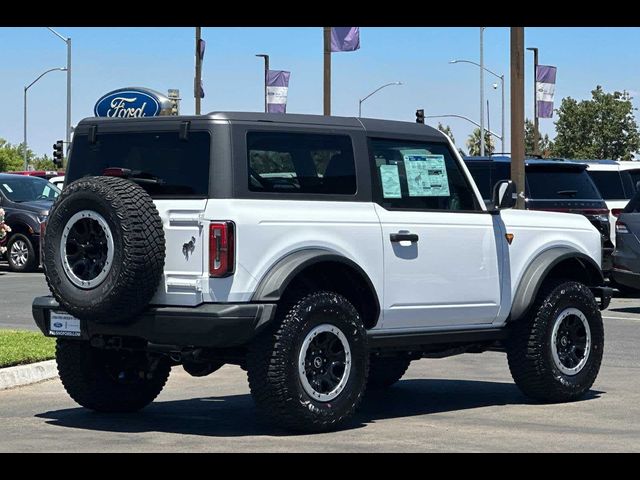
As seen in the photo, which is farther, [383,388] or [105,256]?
[383,388]

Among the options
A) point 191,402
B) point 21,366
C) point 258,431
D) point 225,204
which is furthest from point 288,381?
point 21,366

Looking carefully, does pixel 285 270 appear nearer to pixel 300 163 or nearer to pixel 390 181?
pixel 300 163

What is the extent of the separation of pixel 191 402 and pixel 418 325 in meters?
1.94

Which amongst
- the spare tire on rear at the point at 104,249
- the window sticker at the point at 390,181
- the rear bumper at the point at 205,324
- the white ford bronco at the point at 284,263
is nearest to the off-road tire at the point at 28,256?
the white ford bronco at the point at 284,263

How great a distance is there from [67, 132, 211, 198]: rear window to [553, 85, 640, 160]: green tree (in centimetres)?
7460

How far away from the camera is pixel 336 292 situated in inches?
381

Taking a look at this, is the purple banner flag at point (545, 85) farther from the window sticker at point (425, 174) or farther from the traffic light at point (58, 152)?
the window sticker at point (425, 174)

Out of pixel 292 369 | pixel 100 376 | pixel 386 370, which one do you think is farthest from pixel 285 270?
pixel 386 370

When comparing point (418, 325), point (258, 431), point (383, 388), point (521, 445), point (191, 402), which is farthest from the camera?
point (383, 388)

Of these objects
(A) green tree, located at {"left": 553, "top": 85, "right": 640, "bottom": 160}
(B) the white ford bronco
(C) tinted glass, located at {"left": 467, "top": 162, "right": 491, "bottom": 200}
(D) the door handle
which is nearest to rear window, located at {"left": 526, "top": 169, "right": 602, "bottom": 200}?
(C) tinted glass, located at {"left": 467, "top": 162, "right": 491, "bottom": 200}

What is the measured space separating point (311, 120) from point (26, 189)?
2058 cm

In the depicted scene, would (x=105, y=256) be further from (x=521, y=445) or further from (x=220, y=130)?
(x=521, y=445)

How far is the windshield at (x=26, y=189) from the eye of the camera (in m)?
29.2

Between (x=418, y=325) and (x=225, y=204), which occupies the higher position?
(x=225, y=204)
